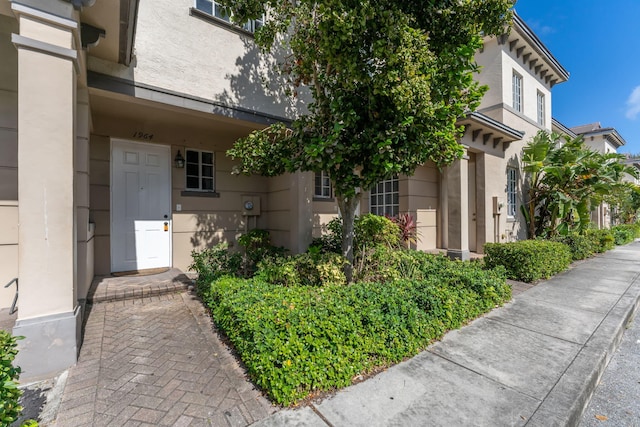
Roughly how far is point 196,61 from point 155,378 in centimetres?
493

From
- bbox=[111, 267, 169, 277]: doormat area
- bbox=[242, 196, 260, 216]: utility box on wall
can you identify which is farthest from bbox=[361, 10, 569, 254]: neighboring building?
bbox=[111, 267, 169, 277]: doormat area

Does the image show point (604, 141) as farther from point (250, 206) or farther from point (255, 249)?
point (255, 249)

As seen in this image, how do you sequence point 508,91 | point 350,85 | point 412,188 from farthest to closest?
point 508,91, point 412,188, point 350,85

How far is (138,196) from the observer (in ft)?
19.3

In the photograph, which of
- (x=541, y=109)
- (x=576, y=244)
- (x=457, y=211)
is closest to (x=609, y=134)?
(x=541, y=109)

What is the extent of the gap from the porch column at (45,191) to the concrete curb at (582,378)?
4311 mm

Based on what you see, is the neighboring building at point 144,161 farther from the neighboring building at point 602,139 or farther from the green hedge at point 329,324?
the neighboring building at point 602,139

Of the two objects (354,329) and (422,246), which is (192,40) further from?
(422,246)

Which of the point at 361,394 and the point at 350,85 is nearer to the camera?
the point at 361,394

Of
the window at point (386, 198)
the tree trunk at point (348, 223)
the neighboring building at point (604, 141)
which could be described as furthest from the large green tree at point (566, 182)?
the neighboring building at point (604, 141)

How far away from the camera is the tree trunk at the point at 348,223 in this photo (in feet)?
15.4

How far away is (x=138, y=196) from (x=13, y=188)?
6.49ft

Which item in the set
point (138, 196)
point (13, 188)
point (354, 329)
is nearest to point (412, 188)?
point (354, 329)

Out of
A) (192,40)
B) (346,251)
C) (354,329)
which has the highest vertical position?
(192,40)
